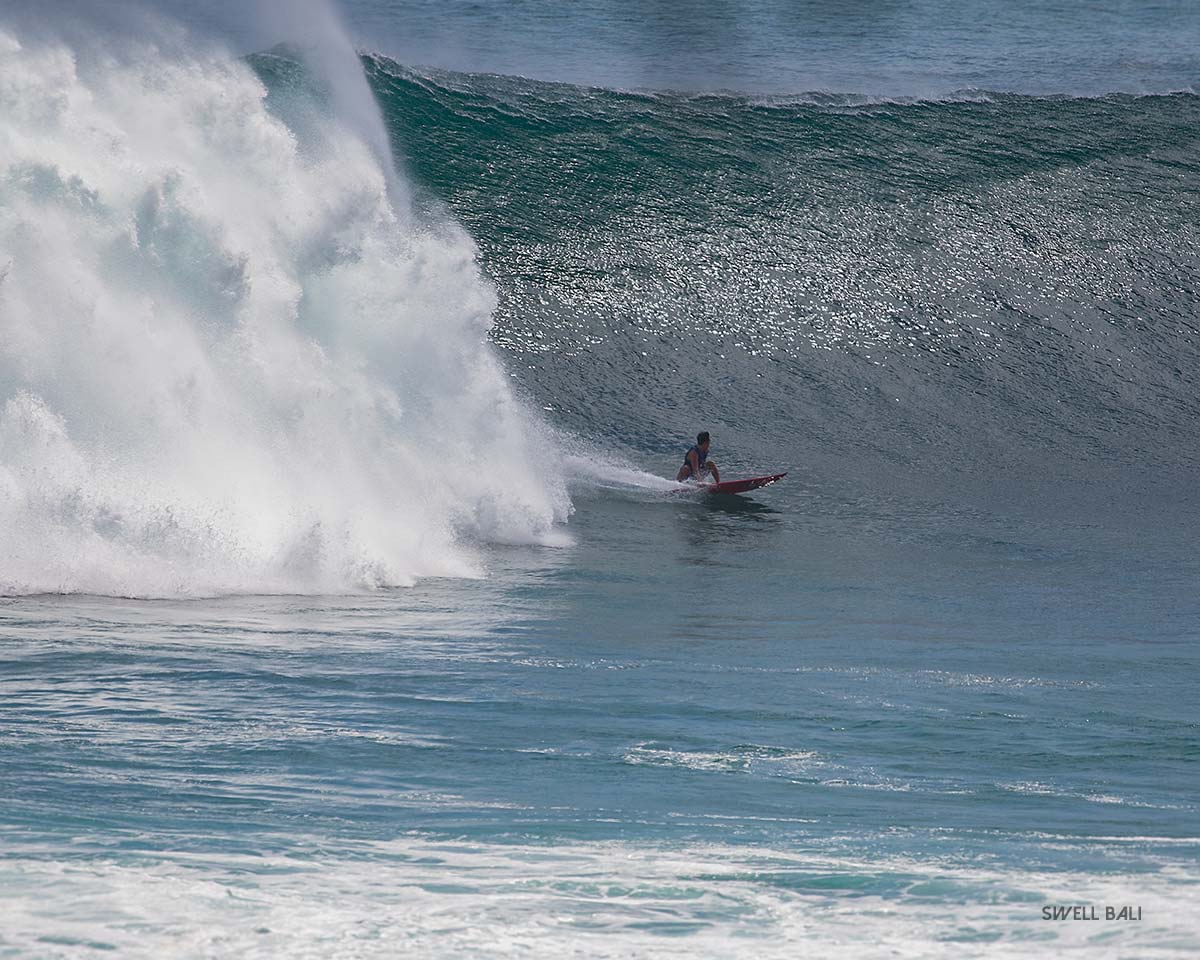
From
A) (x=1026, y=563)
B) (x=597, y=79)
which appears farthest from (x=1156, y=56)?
(x=1026, y=563)

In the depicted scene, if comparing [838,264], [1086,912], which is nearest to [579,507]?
[838,264]

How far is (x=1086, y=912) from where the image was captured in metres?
4.55

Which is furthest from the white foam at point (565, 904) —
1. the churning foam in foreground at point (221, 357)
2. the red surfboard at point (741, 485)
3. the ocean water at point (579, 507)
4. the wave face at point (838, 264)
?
the wave face at point (838, 264)

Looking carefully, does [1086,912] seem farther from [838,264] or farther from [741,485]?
[838,264]

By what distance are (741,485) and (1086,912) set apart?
10.4m

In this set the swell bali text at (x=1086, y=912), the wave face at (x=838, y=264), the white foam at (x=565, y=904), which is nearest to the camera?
the white foam at (x=565, y=904)

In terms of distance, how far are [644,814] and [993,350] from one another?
50.5ft

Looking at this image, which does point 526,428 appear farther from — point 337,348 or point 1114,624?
point 1114,624

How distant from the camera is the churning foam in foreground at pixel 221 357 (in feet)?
31.3

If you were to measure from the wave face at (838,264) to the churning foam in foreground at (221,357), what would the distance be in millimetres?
4157

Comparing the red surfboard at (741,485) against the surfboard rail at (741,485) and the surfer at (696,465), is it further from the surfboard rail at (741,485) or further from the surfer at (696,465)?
the surfer at (696,465)

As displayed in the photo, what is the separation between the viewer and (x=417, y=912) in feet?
14.8

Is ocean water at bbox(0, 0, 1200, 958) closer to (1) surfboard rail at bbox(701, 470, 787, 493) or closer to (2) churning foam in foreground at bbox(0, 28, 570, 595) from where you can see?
(2) churning foam in foreground at bbox(0, 28, 570, 595)

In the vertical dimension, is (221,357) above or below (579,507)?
above
